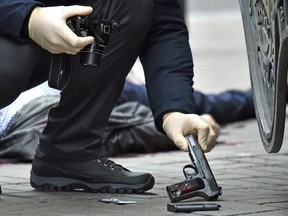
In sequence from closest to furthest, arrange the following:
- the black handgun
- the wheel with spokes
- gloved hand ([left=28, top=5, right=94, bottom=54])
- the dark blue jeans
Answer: the wheel with spokes < gloved hand ([left=28, top=5, right=94, bottom=54]) < the black handgun < the dark blue jeans

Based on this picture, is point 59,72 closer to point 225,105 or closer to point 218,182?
point 218,182

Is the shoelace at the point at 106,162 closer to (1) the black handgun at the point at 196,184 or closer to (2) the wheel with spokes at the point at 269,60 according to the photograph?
(1) the black handgun at the point at 196,184

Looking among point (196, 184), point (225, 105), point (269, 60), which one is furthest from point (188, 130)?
point (225, 105)

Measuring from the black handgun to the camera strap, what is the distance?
0.46m

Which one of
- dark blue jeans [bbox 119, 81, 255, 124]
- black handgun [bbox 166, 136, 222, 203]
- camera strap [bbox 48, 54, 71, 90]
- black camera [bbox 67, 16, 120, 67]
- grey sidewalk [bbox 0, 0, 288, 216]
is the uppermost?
black camera [bbox 67, 16, 120, 67]

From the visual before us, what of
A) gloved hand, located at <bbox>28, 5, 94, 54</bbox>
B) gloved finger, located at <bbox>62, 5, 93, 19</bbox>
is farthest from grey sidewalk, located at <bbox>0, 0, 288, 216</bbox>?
gloved finger, located at <bbox>62, 5, 93, 19</bbox>

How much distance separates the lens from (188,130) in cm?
344

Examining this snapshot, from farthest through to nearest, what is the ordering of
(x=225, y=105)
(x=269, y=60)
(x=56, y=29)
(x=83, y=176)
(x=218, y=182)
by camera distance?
(x=225, y=105)
(x=218, y=182)
(x=83, y=176)
(x=56, y=29)
(x=269, y=60)

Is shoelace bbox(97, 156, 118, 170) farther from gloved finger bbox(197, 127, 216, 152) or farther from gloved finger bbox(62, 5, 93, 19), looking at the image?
gloved finger bbox(62, 5, 93, 19)

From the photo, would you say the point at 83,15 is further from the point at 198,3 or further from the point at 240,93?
the point at 198,3

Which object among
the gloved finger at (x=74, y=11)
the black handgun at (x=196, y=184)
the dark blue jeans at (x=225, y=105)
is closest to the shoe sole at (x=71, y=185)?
the black handgun at (x=196, y=184)

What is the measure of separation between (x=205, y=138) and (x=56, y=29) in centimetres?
62

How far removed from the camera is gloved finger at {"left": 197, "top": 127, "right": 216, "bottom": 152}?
134 inches

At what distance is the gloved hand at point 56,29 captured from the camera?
10.6 ft
